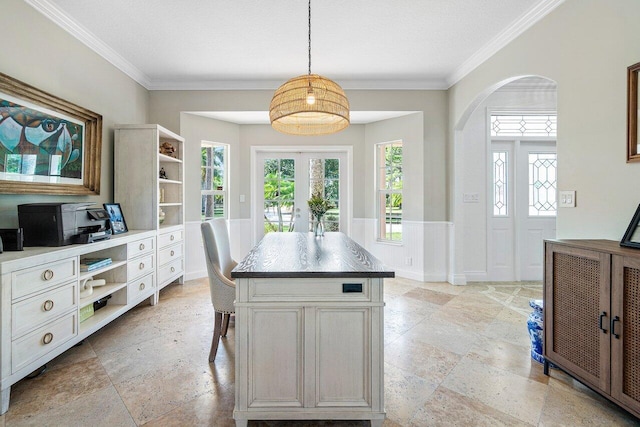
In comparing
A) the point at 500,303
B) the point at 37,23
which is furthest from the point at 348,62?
the point at 500,303

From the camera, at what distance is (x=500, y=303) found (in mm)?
3174

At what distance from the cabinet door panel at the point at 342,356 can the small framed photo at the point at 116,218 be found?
7.90 ft

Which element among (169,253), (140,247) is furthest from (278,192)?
(140,247)

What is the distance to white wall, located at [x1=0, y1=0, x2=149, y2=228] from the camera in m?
2.09

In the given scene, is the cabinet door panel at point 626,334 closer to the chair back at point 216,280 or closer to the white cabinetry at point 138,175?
the chair back at point 216,280

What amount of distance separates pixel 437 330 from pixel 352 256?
4.48 ft

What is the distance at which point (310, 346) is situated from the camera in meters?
1.38

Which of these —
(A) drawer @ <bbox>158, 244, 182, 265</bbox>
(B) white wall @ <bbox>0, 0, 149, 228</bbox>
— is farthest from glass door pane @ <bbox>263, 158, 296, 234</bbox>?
(B) white wall @ <bbox>0, 0, 149, 228</bbox>

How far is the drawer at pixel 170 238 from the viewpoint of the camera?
3.26 m

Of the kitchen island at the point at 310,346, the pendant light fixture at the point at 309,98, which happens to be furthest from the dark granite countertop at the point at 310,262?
the pendant light fixture at the point at 309,98

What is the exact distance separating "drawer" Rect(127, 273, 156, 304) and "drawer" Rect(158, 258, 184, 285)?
148mm

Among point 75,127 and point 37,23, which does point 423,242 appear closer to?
point 75,127

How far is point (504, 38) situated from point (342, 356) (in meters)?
3.30

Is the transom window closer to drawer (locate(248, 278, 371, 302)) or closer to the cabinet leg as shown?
drawer (locate(248, 278, 371, 302))
